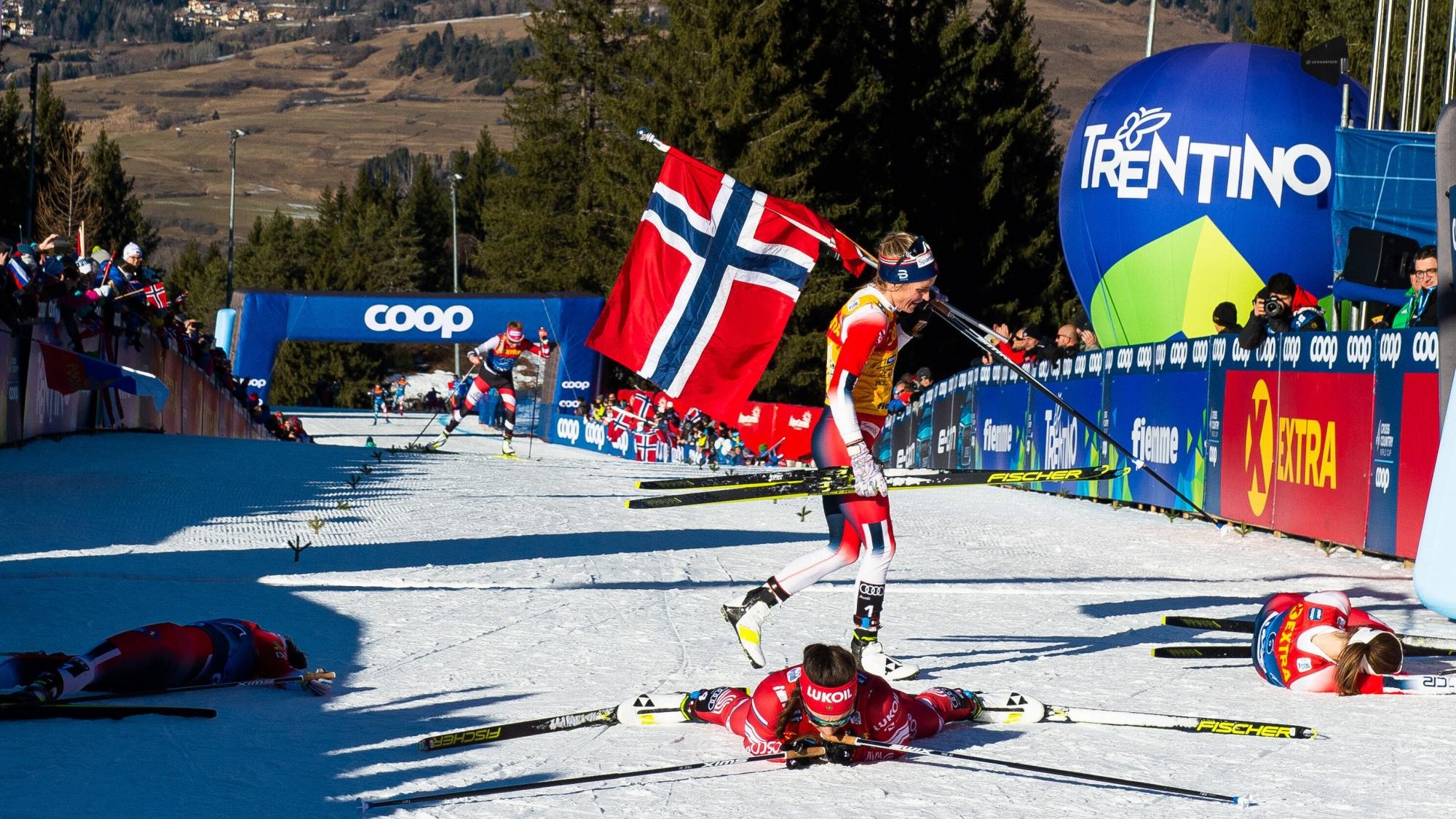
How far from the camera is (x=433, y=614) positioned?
8.88 meters

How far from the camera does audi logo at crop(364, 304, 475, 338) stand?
132 feet

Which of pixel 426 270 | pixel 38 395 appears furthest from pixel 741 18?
pixel 426 270

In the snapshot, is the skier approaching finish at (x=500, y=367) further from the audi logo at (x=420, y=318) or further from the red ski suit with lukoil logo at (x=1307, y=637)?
the red ski suit with lukoil logo at (x=1307, y=637)

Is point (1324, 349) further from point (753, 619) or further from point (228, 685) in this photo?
point (228, 685)

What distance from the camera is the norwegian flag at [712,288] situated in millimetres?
9438

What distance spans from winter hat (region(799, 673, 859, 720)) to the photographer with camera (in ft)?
29.4

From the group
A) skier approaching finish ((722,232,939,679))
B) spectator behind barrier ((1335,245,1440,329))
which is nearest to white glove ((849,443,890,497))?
skier approaching finish ((722,232,939,679))

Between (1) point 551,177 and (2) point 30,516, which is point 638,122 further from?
(2) point 30,516

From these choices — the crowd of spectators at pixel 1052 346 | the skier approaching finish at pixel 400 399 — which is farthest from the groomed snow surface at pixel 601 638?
the skier approaching finish at pixel 400 399

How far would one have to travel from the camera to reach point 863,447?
7199 millimetres

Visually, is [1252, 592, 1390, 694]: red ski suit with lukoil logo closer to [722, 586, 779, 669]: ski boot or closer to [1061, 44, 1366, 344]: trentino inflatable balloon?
[722, 586, 779, 669]: ski boot

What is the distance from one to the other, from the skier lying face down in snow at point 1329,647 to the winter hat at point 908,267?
2.15 metres

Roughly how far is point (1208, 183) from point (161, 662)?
1686cm

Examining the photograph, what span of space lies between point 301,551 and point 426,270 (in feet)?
338
